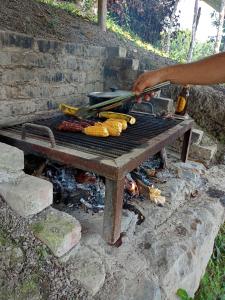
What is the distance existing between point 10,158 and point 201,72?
54.2 inches

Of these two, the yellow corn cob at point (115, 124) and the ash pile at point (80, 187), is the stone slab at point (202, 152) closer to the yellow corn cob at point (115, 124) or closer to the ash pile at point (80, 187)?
the ash pile at point (80, 187)

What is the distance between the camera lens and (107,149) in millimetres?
2148

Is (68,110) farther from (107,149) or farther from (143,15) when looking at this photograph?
(143,15)

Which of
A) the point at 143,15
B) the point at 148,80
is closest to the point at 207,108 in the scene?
the point at 148,80

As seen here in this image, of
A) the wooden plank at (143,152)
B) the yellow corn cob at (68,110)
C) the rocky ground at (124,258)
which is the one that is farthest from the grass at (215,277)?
the yellow corn cob at (68,110)

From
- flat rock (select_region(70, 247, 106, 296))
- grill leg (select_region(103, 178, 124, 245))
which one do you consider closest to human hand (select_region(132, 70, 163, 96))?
grill leg (select_region(103, 178, 124, 245))

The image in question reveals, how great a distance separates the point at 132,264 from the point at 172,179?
1436 millimetres

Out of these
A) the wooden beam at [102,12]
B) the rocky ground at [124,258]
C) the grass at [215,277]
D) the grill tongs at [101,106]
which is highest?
the wooden beam at [102,12]

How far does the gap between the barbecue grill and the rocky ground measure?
7.6 inches

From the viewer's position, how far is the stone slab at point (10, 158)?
6.13 feet

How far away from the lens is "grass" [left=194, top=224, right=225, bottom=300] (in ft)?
8.44

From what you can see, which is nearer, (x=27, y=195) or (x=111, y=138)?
(x=27, y=195)

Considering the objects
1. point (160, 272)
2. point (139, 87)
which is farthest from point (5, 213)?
point (139, 87)

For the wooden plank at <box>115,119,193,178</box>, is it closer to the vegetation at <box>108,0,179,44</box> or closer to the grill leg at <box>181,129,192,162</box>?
the grill leg at <box>181,129,192,162</box>
